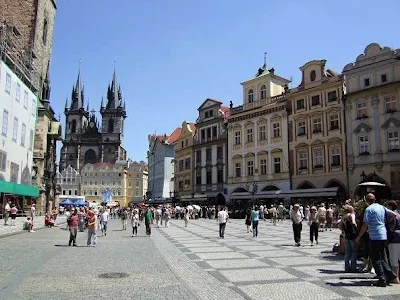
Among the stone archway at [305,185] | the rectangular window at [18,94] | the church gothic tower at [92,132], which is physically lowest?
the stone archway at [305,185]

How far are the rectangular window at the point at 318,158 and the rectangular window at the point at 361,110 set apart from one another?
5.07 m

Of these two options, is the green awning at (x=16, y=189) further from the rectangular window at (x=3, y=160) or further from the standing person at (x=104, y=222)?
the standing person at (x=104, y=222)

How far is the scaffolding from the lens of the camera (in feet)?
119

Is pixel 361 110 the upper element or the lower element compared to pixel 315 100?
lower

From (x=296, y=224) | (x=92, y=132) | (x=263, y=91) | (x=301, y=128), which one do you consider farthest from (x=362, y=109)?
(x=92, y=132)

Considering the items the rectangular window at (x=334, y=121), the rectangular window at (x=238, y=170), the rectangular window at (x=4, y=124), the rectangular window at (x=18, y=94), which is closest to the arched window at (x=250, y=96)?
the rectangular window at (x=238, y=170)

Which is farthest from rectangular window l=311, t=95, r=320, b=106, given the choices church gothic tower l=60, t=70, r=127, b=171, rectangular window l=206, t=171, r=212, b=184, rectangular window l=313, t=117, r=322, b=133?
church gothic tower l=60, t=70, r=127, b=171

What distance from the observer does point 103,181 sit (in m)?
141

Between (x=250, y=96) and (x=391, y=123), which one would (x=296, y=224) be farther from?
(x=250, y=96)

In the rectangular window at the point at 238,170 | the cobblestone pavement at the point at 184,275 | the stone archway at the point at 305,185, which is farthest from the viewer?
the rectangular window at the point at 238,170

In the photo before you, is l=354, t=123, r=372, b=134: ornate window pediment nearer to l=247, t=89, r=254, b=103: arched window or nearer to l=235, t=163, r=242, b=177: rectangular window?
l=247, t=89, r=254, b=103: arched window

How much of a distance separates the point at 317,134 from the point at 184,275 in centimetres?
3373

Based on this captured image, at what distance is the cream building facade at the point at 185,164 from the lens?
197 feet

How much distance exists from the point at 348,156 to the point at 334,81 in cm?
746
